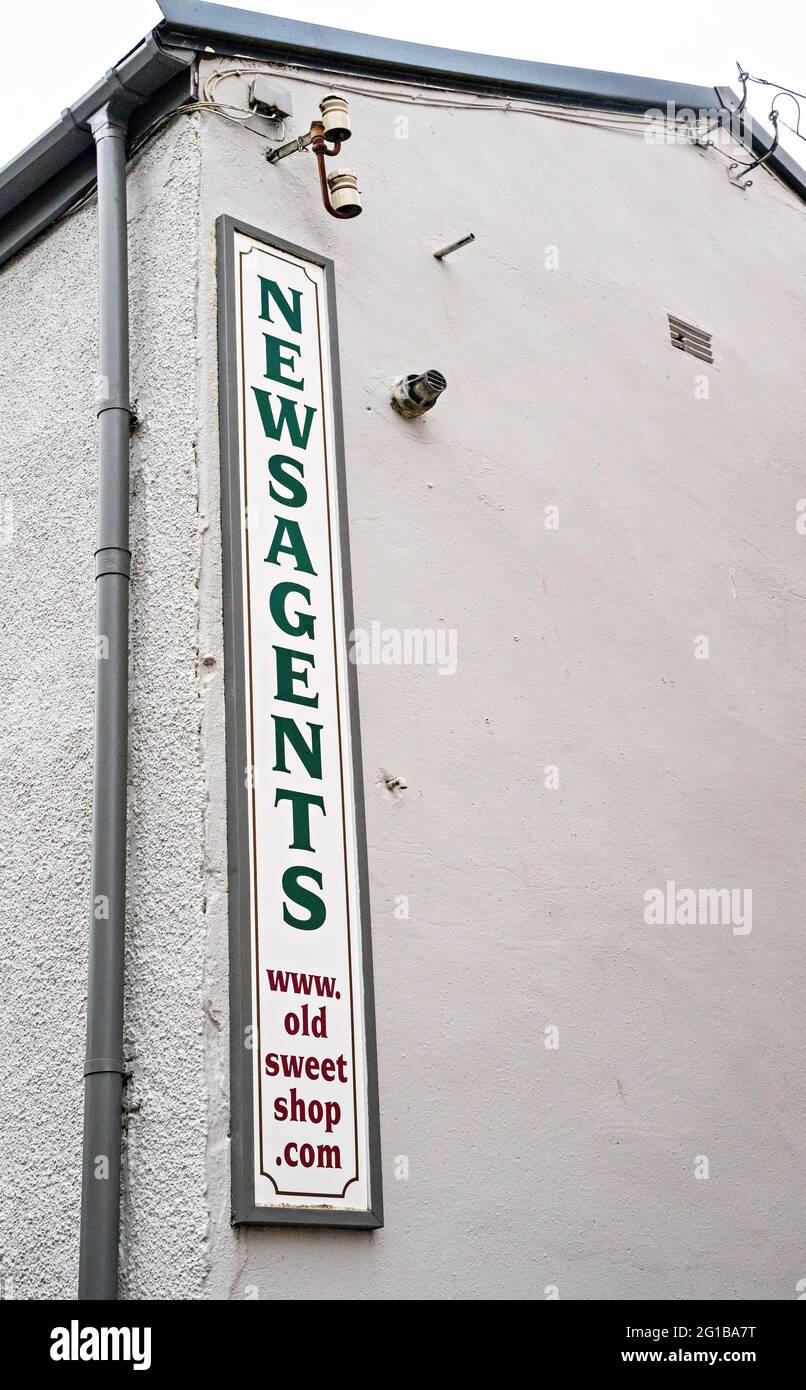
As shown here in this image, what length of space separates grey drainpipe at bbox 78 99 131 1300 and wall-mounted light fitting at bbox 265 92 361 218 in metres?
0.66

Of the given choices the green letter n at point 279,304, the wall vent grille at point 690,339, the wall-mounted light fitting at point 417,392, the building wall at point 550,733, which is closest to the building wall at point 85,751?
the building wall at point 550,733

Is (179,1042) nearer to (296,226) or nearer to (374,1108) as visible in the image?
(374,1108)

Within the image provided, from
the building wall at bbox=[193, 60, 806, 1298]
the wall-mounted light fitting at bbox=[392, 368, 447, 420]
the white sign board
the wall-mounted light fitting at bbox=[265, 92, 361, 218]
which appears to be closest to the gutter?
the building wall at bbox=[193, 60, 806, 1298]

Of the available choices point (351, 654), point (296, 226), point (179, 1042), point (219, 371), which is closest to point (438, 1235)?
point (179, 1042)

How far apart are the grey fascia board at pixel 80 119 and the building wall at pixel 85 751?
0.20 m

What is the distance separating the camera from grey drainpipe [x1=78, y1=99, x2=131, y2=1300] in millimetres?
4129

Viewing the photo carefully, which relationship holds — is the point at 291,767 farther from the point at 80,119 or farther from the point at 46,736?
the point at 80,119

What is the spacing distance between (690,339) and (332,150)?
248cm

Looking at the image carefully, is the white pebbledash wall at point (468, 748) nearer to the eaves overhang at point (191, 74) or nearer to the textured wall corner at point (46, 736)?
the textured wall corner at point (46, 736)

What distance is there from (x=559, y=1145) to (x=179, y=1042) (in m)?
1.43

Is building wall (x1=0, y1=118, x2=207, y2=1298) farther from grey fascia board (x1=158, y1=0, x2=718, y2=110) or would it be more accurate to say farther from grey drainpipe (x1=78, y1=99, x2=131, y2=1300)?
grey fascia board (x1=158, y1=0, x2=718, y2=110)

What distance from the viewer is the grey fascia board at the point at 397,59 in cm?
555

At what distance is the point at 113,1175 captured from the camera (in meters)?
4.16

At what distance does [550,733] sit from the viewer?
18.4 ft
